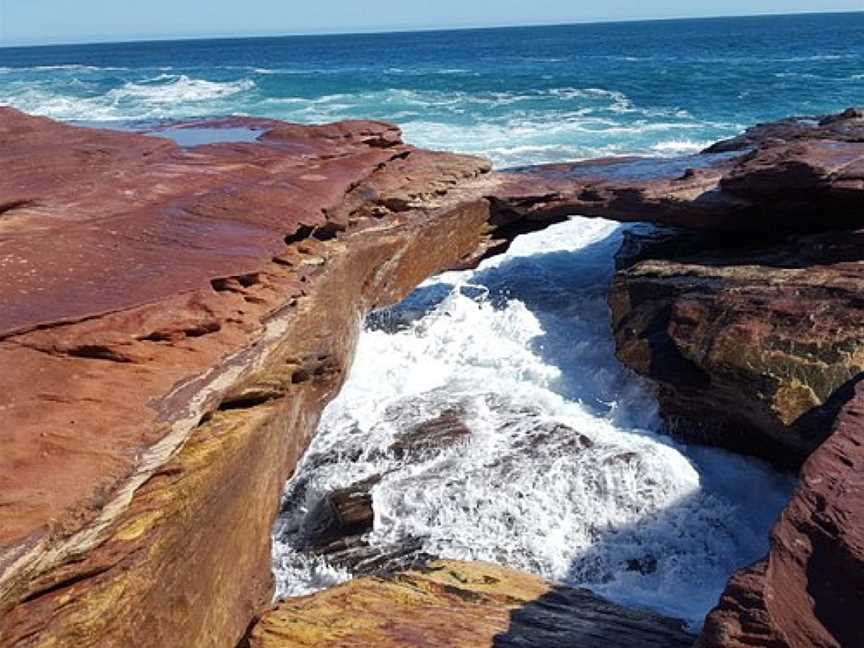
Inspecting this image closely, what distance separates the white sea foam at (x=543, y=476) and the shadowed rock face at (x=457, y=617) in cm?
104

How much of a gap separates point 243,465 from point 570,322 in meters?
5.66

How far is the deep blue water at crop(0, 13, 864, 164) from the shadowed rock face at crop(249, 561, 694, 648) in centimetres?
788

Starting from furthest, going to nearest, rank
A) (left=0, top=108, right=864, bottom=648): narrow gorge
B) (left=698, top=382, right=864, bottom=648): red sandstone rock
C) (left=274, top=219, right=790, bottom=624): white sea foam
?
1. (left=274, top=219, right=790, bottom=624): white sea foam
2. (left=0, top=108, right=864, bottom=648): narrow gorge
3. (left=698, top=382, right=864, bottom=648): red sandstone rock

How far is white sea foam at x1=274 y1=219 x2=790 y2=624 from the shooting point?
5.29m

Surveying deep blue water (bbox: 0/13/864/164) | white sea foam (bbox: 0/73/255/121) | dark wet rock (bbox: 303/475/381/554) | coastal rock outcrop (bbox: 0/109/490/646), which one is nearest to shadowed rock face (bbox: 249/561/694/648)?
coastal rock outcrop (bbox: 0/109/490/646)

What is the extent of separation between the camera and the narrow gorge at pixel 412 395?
287cm

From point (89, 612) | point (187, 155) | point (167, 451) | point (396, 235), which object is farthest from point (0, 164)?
point (89, 612)

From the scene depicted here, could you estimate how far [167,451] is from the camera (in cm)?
303

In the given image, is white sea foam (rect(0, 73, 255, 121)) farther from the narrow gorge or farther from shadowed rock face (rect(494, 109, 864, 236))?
the narrow gorge

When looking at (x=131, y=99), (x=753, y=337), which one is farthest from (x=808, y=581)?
(x=131, y=99)

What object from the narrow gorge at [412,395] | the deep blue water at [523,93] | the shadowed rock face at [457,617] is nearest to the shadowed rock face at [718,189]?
the narrow gorge at [412,395]

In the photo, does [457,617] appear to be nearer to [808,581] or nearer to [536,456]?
[808,581]

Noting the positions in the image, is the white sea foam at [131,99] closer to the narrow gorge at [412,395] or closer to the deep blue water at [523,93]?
the deep blue water at [523,93]

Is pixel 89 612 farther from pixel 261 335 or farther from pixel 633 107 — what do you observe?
pixel 633 107
